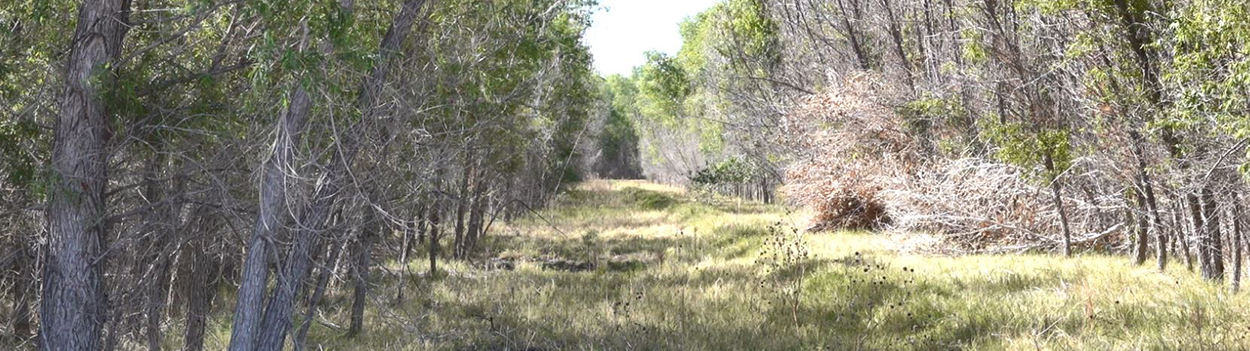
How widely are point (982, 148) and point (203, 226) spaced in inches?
427

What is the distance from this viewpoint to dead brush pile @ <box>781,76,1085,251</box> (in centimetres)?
1403

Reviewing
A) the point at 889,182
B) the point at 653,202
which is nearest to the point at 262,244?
the point at 889,182

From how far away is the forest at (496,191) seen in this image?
6297 millimetres

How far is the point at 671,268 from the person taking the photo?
13.8 metres

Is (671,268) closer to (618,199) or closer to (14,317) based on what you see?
(14,317)

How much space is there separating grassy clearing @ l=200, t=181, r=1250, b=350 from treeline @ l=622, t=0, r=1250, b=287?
89 centimetres

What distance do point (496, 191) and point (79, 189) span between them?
4.82m

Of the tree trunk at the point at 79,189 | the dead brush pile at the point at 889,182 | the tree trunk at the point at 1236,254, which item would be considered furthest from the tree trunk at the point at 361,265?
the dead brush pile at the point at 889,182

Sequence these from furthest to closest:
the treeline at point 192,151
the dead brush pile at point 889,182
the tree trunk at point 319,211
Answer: the dead brush pile at point 889,182 → the tree trunk at point 319,211 → the treeline at point 192,151

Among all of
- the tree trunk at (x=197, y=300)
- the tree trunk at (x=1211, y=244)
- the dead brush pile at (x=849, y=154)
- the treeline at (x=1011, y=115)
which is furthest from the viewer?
the dead brush pile at (x=849, y=154)

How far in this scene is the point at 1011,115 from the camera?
1266 cm

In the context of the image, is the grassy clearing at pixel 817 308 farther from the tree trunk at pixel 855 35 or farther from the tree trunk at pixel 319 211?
the tree trunk at pixel 855 35

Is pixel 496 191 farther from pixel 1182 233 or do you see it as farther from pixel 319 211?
pixel 1182 233

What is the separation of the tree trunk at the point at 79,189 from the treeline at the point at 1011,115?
7803 mm
